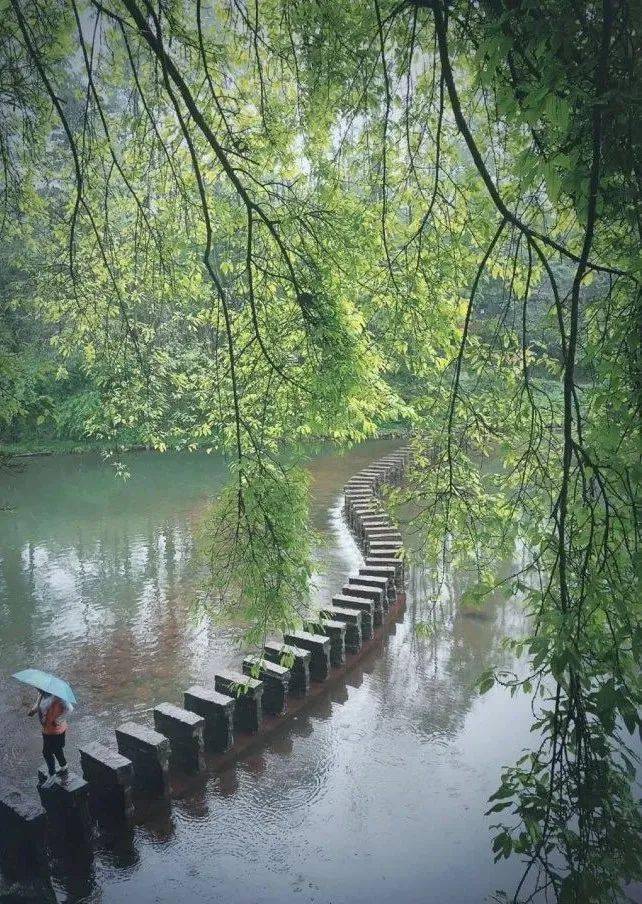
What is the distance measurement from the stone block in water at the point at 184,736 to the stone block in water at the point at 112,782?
2.19 feet

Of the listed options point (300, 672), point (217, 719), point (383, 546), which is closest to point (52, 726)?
point (217, 719)

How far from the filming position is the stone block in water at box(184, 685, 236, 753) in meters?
6.55

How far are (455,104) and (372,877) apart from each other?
A: 521 cm

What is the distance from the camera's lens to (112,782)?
5449 mm

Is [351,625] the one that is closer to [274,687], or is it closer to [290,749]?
[274,687]

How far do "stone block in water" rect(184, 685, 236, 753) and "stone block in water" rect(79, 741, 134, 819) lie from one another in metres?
1.08

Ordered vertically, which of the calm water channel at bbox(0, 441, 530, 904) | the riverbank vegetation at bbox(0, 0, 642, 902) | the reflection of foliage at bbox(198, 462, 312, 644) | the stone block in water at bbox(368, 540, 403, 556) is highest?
the riverbank vegetation at bbox(0, 0, 642, 902)

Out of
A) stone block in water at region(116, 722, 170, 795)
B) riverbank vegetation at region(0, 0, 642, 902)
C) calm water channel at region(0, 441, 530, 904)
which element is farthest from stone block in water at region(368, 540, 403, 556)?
stone block in water at region(116, 722, 170, 795)

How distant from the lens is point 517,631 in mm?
9633

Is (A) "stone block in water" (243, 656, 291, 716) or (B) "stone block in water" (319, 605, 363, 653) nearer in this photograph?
(A) "stone block in water" (243, 656, 291, 716)

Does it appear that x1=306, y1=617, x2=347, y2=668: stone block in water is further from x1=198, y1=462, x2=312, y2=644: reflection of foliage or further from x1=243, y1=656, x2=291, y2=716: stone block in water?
x1=198, y1=462, x2=312, y2=644: reflection of foliage

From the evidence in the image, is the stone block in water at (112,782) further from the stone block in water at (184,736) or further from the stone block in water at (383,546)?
the stone block in water at (383,546)

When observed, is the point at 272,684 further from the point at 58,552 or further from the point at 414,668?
the point at 58,552

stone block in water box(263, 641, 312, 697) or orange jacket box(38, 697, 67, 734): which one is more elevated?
orange jacket box(38, 697, 67, 734)
